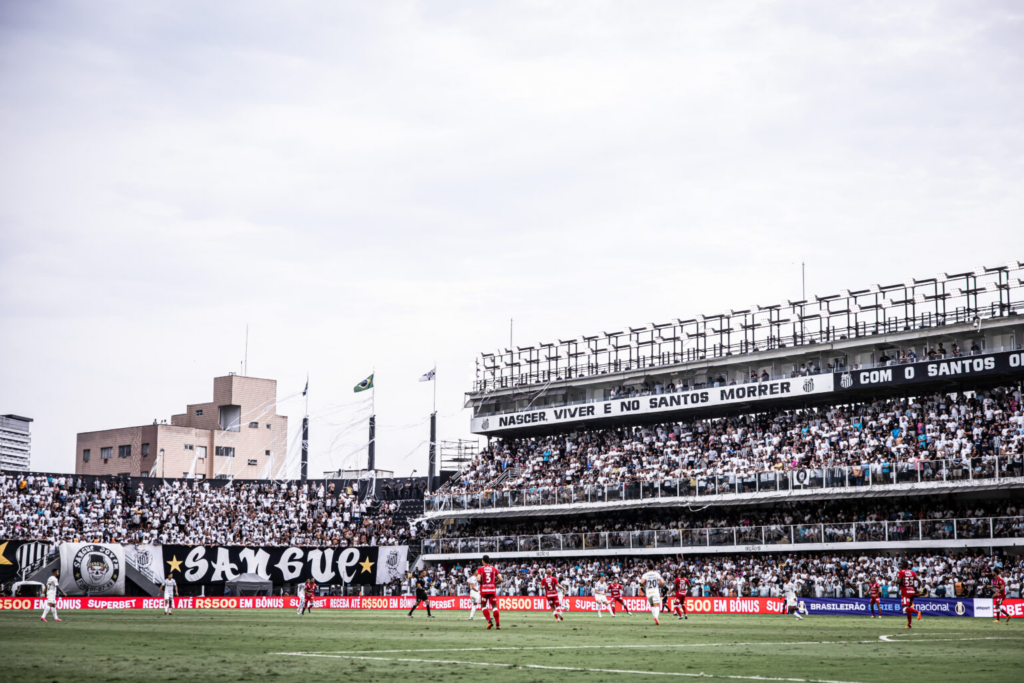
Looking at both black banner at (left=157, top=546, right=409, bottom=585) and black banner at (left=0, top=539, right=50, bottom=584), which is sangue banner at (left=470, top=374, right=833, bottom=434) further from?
black banner at (left=0, top=539, right=50, bottom=584)

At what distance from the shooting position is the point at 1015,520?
50.8 m

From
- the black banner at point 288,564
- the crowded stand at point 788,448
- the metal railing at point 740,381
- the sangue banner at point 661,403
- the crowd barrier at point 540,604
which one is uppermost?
the metal railing at point 740,381

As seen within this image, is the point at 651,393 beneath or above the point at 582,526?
above

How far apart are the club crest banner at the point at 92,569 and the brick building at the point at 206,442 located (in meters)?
44.8

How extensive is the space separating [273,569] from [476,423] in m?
20.3

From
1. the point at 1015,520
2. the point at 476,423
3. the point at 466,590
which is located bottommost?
the point at 466,590

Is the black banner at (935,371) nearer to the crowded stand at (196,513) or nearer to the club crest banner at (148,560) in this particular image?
the crowded stand at (196,513)

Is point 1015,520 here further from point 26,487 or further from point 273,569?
point 26,487

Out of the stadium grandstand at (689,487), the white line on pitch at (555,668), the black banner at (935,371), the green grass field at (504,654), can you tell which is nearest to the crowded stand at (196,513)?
the stadium grandstand at (689,487)

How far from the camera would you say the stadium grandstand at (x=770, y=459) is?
5400cm

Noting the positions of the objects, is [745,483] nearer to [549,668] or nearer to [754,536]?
[754,536]

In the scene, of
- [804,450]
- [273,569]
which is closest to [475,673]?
[804,450]

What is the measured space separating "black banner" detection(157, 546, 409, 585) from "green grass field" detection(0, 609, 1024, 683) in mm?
35531

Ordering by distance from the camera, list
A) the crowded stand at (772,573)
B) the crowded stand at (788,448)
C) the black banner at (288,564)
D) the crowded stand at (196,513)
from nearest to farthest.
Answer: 1. the crowded stand at (772,573)
2. the crowded stand at (788,448)
3. the crowded stand at (196,513)
4. the black banner at (288,564)
